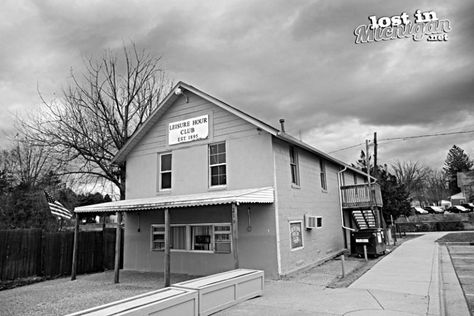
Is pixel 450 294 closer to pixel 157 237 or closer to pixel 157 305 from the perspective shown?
pixel 157 305

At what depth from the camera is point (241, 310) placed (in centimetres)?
728

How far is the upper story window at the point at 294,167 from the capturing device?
13.5 m

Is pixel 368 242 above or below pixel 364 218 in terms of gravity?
below

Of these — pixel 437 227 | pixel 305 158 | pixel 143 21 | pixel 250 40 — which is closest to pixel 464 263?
pixel 305 158

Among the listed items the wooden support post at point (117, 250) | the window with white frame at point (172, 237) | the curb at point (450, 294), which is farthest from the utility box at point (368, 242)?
the wooden support post at point (117, 250)

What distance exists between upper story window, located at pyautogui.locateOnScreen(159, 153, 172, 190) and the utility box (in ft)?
29.8

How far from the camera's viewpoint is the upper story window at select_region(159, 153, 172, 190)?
14461 millimetres

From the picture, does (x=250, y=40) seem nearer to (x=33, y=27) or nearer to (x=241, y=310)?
(x=33, y=27)

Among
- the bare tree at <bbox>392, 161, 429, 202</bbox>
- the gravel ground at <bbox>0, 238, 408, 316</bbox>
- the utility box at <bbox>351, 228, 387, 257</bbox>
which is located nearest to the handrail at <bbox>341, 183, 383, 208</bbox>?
the utility box at <bbox>351, 228, 387, 257</bbox>

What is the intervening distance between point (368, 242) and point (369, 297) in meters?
7.87

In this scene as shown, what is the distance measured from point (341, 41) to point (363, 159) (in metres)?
26.2

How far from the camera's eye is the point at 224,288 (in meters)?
7.47

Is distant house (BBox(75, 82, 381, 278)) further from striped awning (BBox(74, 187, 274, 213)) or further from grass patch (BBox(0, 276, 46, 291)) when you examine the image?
grass patch (BBox(0, 276, 46, 291))

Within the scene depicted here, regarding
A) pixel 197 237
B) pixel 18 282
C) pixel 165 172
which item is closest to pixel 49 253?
pixel 18 282
